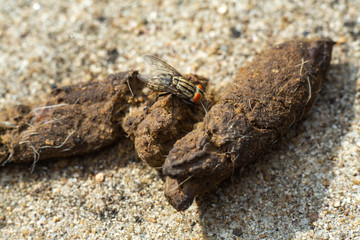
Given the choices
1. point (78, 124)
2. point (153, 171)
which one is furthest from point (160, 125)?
point (78, 124)

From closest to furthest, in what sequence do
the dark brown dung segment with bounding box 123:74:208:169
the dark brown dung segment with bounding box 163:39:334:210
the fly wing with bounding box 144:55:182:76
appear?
the dark brown dung segment with bounding box 163:39:334:210 < the dark brown dung segment with bounding box 123:74:208:169 < the fly wing with bounding box 144:55:182:76

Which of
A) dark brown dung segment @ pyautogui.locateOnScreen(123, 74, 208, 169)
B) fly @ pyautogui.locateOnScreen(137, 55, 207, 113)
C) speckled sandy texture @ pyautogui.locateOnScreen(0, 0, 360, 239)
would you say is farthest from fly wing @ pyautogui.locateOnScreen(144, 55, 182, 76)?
speckled sandy texture @ pyautogui.locateOnScreen(0, 0, 360, 239)

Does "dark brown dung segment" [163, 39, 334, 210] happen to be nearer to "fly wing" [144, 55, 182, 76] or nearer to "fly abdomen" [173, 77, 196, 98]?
"fly abdomen" [173, 77, 196, 98]

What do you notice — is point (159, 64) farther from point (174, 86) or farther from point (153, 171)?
point (153, 171)

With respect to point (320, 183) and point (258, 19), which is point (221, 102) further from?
point (258, 19)

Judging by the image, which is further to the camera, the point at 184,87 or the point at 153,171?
the point at 153,171

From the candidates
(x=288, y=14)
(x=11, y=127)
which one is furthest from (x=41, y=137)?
(x=288, y=14)
